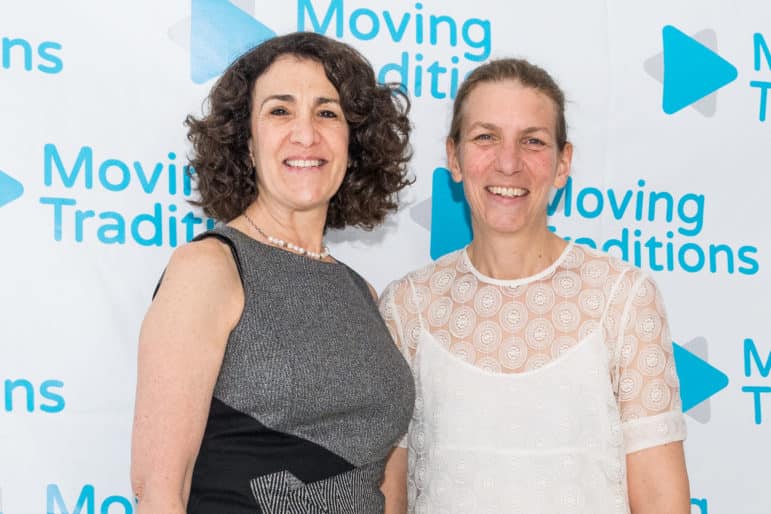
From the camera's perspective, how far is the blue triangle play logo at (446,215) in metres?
2.05

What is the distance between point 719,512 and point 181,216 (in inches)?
59.9

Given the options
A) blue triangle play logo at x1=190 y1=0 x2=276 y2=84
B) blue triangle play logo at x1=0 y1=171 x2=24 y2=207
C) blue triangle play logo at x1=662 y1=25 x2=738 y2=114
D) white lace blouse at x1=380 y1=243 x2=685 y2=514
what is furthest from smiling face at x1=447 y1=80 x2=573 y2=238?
blue triangle play logo at x1=0 y1=171 x2=24 y2=207

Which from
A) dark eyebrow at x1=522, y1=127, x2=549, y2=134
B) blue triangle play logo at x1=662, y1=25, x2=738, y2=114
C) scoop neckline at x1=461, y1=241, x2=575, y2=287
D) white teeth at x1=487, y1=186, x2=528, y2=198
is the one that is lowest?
scoop neckline at x1=461, y1=241, x2=575, y2=287

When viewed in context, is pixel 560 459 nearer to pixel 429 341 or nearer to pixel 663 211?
pixel 429 341

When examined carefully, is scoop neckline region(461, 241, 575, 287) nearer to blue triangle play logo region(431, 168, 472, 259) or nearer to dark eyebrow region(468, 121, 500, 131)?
dark eyebrow region(468, 121, 500, 131)

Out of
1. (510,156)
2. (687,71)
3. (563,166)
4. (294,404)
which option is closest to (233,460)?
(294,404)

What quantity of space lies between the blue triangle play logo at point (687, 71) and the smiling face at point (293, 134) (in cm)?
107

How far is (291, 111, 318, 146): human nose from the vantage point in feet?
4.73

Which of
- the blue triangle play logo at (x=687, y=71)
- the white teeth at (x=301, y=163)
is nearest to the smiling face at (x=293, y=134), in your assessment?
the white teeth at (x=301, y=163)

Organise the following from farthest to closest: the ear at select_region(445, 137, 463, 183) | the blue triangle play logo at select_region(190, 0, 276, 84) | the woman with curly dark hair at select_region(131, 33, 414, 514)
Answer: the blue triangle play logo at select_region(190, 0, 276, 84)
the ear at select_region(445, 137, 463, 183)
the woman with curly dark hair at select_region(131, 33, 414, 514)

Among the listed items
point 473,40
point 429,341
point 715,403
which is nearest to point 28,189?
point 429,341

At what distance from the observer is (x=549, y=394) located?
4.93 ft

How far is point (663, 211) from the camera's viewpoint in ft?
7.05

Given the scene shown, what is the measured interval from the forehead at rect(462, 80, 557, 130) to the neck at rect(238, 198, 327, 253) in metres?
0.37
